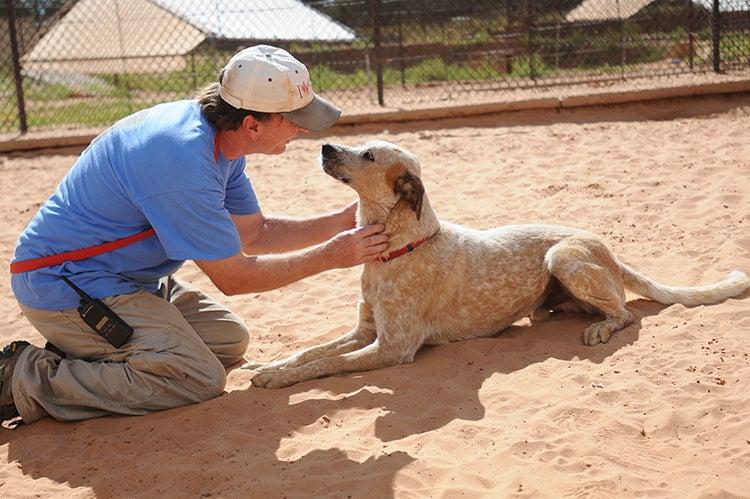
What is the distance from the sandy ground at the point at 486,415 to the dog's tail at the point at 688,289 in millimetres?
72

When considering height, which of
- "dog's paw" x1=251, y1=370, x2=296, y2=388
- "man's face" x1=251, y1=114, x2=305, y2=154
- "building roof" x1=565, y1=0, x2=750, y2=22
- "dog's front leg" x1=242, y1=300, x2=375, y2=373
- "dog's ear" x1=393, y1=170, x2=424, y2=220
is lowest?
"dog's paw" x1=251, y1=370, x2=296, y2=388

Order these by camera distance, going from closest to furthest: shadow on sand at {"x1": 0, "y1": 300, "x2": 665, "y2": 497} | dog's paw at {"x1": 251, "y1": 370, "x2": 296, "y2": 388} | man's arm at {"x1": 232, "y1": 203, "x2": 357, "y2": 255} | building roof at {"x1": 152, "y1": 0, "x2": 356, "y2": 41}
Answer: shadow on sand at {"x1": 0, "y1": 300, "x2": 665, "y2": 497}, dog's paw at {"x1": 251, "y1": 370, "x2": 296, "y2": 388}, man's arm at {"x1": 232, "y1": 203, "x2": 357, "y2": 255}, building roof at {"x1": 152, "y1": 0, "x2": 356, "y2": 41}

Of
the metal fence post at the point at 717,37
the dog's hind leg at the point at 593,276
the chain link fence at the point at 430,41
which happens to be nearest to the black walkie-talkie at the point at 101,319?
the dog's hind leg at the point at 593,276

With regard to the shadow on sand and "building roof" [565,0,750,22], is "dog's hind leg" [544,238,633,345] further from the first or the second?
"building roof" [565,0,750,22]

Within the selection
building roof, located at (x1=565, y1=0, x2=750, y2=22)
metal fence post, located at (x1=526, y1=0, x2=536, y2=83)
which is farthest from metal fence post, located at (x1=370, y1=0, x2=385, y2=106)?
building roof, located at (x1=565, y1=0, x2=750, y2=22)

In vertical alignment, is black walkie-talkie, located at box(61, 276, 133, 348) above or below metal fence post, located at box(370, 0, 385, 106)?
below

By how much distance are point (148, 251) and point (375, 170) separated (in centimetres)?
125

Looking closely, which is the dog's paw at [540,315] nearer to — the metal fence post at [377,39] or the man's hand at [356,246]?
the man's hand at [356,246]

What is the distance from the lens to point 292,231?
206 inches

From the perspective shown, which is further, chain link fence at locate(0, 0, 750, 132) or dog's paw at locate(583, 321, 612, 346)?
chain link fence at locate(0, 0, 750, 132)

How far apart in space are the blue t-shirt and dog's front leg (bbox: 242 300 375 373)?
764 millimetres

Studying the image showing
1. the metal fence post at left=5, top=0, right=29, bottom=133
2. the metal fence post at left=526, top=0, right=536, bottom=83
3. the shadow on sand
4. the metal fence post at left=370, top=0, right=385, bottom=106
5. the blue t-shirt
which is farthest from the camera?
the metal fence post at left=526, top=0, right=536, bottom=83

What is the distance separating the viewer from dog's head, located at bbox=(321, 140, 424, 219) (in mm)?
4863

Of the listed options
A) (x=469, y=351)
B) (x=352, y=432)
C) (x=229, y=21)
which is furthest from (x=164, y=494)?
(x=229, y=21)
